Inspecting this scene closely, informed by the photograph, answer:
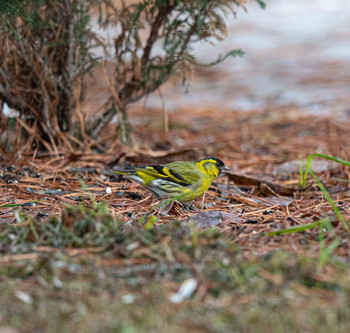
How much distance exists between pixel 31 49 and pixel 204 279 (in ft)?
10.8

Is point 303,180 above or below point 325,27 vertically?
below

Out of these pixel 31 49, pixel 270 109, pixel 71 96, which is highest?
pixel 31 49

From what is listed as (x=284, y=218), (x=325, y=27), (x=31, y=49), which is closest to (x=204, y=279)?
(x=284, y=218)

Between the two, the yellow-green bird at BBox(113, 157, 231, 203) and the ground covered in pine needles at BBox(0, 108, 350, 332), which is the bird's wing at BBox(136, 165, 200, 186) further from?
the ground covered in pine needles at BBox(0, 108, 350, 332)

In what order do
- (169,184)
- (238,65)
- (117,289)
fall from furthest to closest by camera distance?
(238,65)
(169,184)
(117,289)

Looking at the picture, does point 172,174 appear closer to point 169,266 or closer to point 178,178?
point 178,178

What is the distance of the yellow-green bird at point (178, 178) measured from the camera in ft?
13.7

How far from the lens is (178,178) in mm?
4332

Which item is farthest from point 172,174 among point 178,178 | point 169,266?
point 169,266

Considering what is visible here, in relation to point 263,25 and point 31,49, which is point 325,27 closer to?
point 263,25

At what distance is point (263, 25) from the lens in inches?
598

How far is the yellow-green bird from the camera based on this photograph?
4.18m

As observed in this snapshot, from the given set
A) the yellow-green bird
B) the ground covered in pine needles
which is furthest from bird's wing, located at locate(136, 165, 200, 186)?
the ground covered in pine needles

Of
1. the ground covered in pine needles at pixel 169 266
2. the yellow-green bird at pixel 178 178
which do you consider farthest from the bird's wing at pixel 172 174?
the ground covered in pine needles at pixel 169 266
